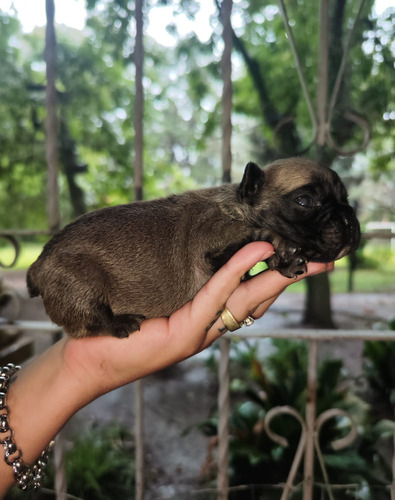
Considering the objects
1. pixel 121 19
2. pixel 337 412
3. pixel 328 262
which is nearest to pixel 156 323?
pixel 328 262

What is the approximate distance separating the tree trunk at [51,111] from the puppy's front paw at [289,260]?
4.17 ft

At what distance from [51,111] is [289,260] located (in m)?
1.52

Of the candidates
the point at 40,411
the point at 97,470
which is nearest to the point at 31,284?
the point at 40,411

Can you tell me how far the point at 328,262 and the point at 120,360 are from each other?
3.05 ft

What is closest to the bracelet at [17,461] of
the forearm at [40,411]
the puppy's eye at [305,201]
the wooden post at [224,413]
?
the forearm at [40,411]

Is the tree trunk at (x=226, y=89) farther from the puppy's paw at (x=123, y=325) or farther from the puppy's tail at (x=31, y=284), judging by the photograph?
the puppy's tail at (x=31, y=284)

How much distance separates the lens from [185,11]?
382 centimetres

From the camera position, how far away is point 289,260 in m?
1.72

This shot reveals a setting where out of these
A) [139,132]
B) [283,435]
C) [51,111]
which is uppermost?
[51,111]

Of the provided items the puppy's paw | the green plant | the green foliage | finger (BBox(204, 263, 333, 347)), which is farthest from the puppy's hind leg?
the green foliage

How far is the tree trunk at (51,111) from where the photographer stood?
2305 mm

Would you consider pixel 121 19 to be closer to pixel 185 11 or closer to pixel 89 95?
pixel 185 11

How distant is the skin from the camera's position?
1.63 metres

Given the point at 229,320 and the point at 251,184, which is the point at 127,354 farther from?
the point at 251,184
